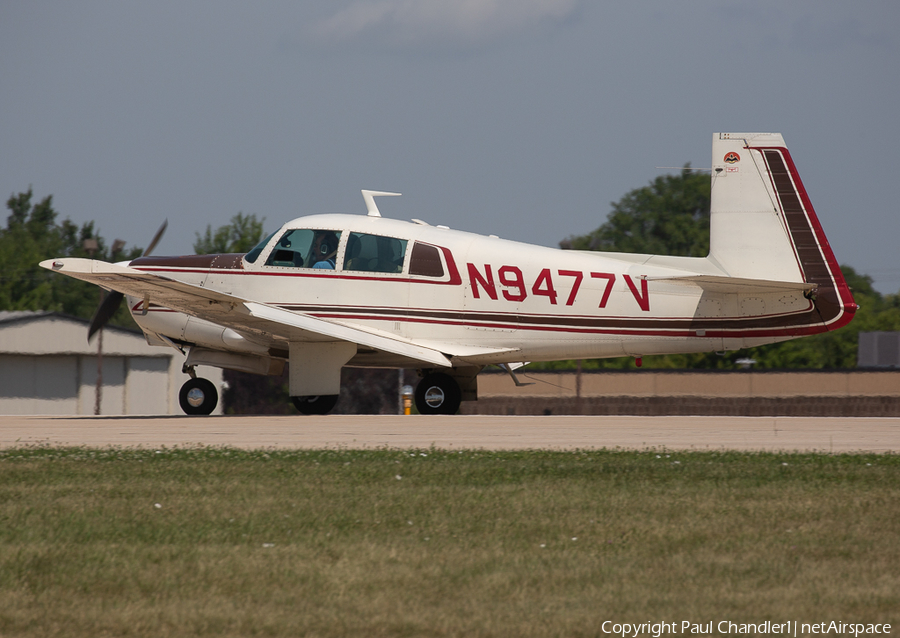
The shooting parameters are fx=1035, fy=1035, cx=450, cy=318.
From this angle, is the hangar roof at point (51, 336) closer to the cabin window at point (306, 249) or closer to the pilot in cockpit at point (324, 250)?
the cabin window at point (306, 249)

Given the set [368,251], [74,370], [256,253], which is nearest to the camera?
[368,251]

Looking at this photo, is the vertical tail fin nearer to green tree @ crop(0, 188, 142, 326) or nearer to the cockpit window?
the cockpit window

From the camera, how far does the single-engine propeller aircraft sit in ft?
53.1

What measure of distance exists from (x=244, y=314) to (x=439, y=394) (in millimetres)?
3922

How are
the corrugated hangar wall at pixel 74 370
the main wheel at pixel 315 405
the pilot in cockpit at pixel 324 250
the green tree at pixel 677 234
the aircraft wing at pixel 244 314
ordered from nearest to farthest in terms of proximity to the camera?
the aircraft wing at pixel 244 314 < the pilot in cockpit at pixel 324 250 < the main wheel at pixel 315 405 < the corrugated hangar wall at pixel 74 370 < the green tree at pixel 677 234

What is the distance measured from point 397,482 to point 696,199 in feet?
282

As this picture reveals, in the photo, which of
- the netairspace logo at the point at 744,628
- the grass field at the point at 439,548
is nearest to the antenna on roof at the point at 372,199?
the grass field at the point at 439,548

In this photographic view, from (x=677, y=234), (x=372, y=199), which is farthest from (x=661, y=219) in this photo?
(x=372, y=199)

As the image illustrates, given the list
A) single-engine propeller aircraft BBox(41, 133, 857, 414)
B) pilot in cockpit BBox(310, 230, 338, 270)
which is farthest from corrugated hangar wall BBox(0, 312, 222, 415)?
pilot in cockpit BBox(310, 230, 338, 270)

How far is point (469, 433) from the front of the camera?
13.7 metres

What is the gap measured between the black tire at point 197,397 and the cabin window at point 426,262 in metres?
4.76

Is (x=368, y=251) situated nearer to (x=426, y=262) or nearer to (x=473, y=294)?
(x=426, y=262)

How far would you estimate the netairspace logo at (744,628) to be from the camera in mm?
5117

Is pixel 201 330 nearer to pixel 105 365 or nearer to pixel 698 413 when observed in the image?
pixel 698 413
